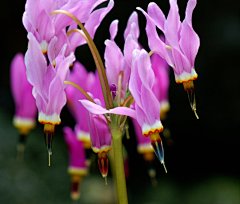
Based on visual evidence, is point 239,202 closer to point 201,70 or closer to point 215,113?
point 215,113

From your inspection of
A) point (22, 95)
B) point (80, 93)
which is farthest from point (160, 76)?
point (22, 95)

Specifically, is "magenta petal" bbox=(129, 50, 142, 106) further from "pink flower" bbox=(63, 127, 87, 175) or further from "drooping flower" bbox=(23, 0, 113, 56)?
"pink flower" bbox=(63, 127, 87, 175)

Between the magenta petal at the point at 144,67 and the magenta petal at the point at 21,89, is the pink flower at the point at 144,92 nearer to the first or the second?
the magenta petal at the point at 144,67

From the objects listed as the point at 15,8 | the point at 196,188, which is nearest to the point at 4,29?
the point at 15,8

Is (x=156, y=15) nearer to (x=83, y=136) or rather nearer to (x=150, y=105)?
(x=150, y=105)

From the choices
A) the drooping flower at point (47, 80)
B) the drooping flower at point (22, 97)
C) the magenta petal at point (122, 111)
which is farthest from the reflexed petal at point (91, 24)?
the drooping flower at point (22, 97)

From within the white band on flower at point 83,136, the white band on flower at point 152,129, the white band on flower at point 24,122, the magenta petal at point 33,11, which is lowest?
the white band on flower at point 83,136
